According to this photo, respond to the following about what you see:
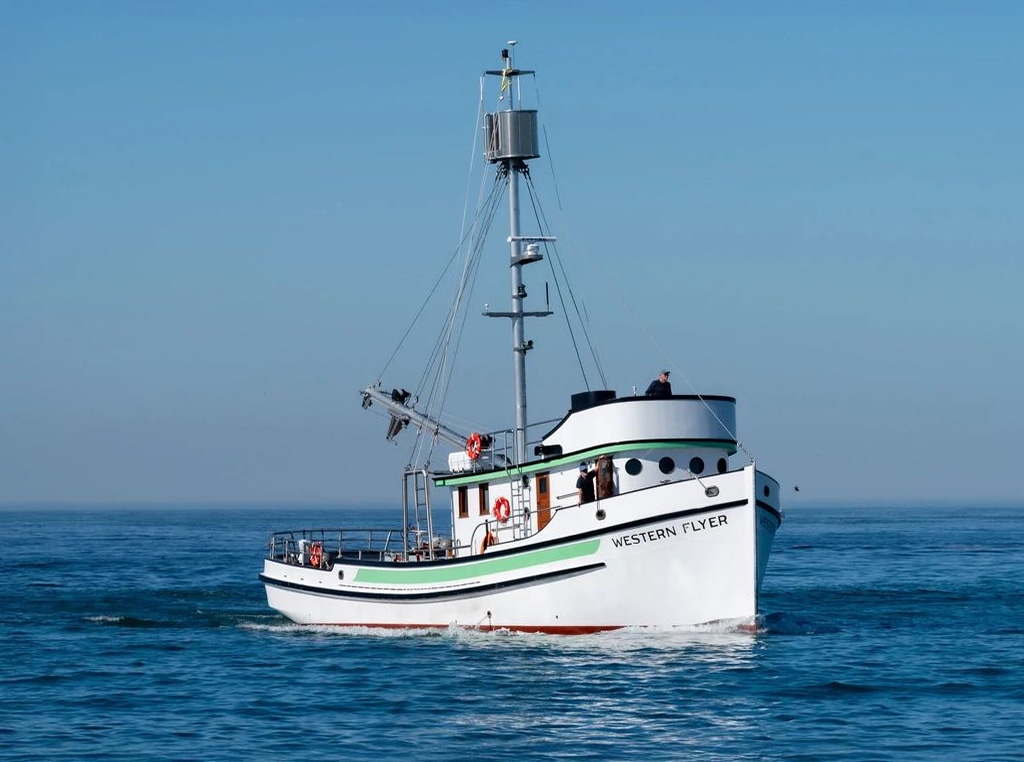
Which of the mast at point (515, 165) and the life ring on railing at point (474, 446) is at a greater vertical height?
the mast at point (515, 165)

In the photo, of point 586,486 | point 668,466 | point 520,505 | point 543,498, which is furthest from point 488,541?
point 668,466

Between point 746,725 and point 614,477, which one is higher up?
point 614,477

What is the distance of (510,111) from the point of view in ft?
121

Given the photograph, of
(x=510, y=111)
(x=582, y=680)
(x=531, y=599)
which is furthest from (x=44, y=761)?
(x=510, y=111)

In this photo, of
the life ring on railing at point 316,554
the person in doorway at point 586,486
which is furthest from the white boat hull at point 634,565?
the life ring on railing at point 316,554

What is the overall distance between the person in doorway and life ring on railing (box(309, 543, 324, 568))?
914 cm

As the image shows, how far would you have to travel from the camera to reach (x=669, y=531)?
3041cm

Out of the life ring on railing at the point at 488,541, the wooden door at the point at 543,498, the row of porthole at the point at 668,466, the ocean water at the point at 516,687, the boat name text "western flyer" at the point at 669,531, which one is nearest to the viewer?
the ocean water at the point at 516,687

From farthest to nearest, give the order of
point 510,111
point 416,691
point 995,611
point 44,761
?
point 995,611 → point 510,111 → point 416,691 → point 44,761

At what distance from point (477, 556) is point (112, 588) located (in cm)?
2262

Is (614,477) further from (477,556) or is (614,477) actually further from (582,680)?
(582,680)

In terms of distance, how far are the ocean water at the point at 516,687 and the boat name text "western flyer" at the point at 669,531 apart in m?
2.08

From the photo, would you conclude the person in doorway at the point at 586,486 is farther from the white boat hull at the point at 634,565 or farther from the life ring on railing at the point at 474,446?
the life ring on railing at the point at 474,446

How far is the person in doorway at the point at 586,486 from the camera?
105 ft
